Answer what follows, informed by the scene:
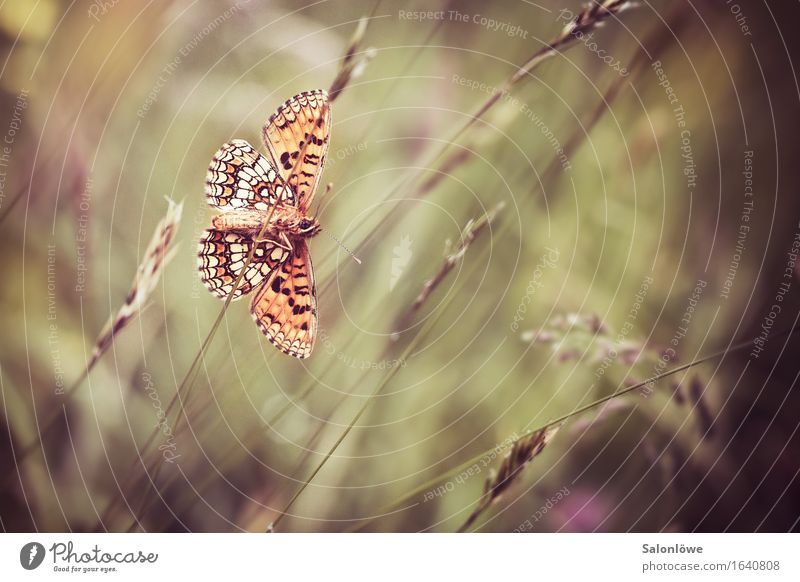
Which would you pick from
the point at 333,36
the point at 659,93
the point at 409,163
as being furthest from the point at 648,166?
the point at 333,36

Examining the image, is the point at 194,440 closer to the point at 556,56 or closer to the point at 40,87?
the point at 40,87

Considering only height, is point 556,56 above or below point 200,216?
above
